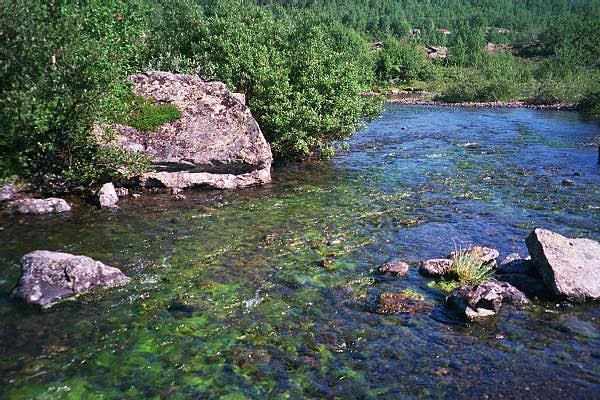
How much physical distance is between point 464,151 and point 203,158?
780 inches

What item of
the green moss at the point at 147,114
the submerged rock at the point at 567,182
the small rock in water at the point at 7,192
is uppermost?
the green moss at the point at 147,114

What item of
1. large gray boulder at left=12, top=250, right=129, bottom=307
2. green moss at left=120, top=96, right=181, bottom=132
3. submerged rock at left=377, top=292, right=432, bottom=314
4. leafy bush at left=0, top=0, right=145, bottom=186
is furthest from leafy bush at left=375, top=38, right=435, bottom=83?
large gray boulder at left=12, top=250, right=129, bottom=307

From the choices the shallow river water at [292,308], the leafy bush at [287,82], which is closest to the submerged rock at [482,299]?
the shallow river water at [292,308]

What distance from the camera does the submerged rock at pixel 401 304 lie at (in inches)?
507

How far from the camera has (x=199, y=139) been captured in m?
24.7

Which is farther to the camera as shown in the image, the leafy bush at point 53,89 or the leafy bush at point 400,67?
the leafy bush at point 400,67

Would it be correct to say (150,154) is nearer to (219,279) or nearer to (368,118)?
(219,279)

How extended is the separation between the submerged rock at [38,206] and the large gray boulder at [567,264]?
57.0ft

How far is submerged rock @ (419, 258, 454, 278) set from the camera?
48.3 ft

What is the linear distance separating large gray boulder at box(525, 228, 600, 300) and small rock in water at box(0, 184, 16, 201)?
65.3 feet

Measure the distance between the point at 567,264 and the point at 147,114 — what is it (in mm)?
19424

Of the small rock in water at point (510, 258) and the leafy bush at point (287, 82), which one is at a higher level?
the leafy bush at point (287, 82)

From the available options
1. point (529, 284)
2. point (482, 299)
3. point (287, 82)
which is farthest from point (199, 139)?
point (529, 284)

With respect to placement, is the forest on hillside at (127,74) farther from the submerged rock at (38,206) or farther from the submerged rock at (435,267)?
the submerged rock at (435,267)
